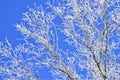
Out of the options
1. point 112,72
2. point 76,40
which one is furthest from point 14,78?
point 112,72

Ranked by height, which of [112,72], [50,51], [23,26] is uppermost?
[23,26]

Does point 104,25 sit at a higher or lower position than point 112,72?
higher

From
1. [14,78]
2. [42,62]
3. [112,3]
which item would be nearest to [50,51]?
[42,62]

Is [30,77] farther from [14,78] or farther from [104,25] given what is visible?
[104,25]

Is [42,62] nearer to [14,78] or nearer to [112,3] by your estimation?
[14,78]

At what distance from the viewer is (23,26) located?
1076cm

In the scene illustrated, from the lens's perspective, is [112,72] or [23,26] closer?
[112,72]

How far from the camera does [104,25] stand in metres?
→ 10.2

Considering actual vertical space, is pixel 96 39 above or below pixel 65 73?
above

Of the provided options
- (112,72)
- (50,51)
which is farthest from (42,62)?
(112,72)

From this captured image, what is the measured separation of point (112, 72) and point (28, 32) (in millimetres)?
2513

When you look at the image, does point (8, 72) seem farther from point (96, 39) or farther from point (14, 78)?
point (96, 39)

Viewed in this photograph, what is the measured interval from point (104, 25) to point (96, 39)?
44cm

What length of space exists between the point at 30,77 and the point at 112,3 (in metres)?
2.90
